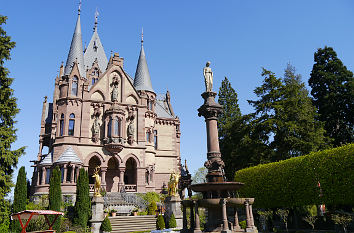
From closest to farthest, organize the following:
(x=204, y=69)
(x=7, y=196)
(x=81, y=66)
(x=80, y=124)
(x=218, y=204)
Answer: (x=218, y=204) < (x=204, y=69) < (x=7, y=196) < (x=80, y=124) < (x=81, y=66)

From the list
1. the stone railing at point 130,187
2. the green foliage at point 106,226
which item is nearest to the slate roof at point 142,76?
the stone railing at point 130,187

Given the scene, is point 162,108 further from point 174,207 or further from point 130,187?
point 174,207

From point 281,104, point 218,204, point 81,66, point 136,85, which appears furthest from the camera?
point 136,85

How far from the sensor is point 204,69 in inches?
803

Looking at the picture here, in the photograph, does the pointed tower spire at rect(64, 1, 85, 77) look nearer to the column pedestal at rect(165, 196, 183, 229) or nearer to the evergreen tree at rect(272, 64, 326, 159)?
the column pedestal at rect(165, 196, 183, 229)

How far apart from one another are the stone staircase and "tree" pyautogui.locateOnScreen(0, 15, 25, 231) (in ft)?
28.5

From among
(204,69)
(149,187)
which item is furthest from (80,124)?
(204,69)

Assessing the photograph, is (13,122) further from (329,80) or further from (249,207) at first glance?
(329,80)

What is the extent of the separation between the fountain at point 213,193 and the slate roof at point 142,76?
90.7 feet

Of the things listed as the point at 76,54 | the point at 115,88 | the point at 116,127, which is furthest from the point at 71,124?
the point at 76,54

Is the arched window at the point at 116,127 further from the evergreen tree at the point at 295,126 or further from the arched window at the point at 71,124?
the evergreen tree at the point at 295,126

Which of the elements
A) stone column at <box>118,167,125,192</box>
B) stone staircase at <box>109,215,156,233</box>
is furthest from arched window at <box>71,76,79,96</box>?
stone staircase at <box>109,215,156,233</box>

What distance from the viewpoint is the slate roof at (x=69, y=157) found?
35.4 metres

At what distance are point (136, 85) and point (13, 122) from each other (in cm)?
2407
